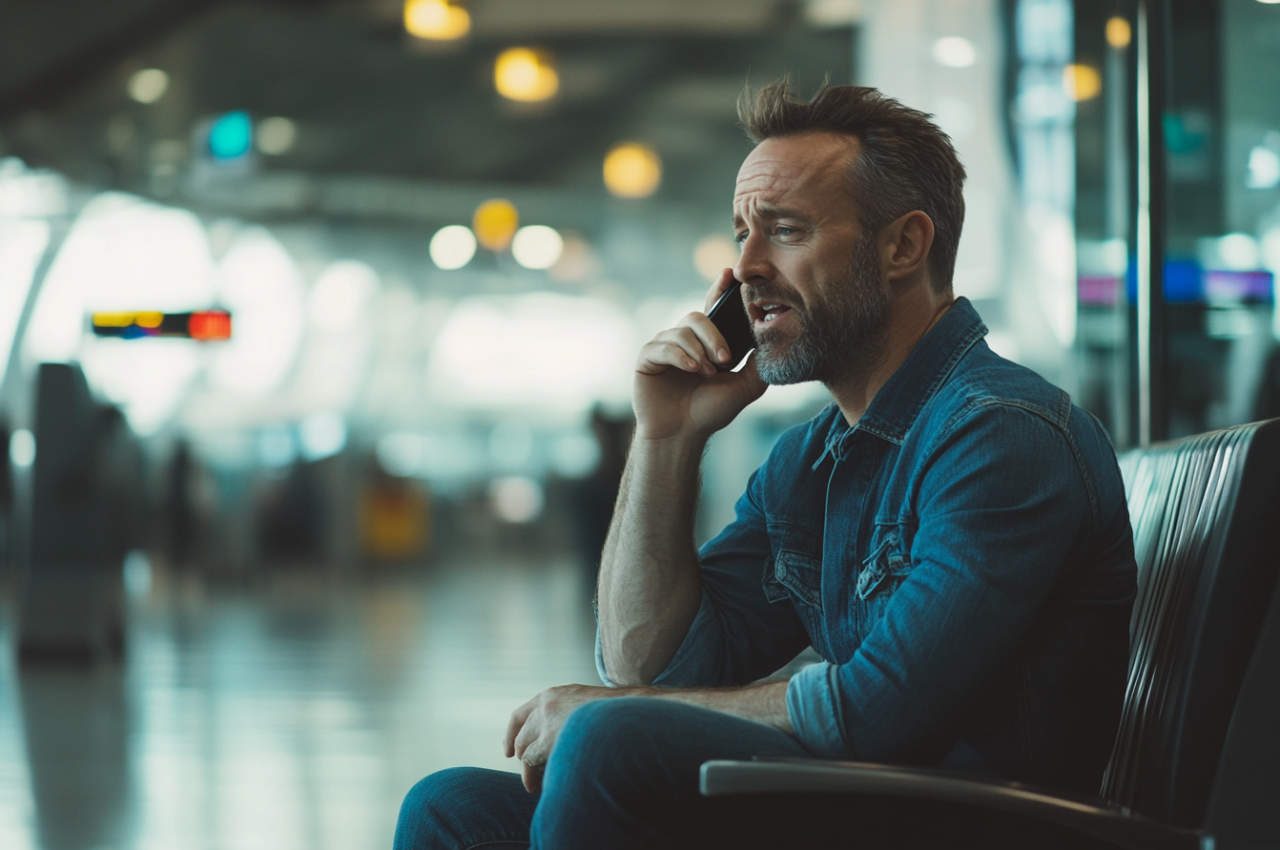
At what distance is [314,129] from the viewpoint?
14.4 m

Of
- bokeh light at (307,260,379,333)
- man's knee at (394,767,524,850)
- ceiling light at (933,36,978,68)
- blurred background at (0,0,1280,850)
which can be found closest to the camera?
man's knee at (394,767,524,850)

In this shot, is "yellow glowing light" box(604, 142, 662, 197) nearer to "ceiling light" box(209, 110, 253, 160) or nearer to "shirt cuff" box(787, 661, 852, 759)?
"ceiling light" box(209, 110, 253, 160)

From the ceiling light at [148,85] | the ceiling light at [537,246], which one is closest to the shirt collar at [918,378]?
the ceiling light at [537,246]

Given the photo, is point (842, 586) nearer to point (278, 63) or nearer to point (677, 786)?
point (677, 786)

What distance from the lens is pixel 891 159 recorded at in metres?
1.69

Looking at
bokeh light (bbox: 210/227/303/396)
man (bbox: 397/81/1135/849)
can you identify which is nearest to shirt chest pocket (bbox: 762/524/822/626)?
man (bbox: 397/81/1135/849)

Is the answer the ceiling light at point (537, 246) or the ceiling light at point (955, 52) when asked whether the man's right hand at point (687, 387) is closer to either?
the ceiling light at point (955, 52)

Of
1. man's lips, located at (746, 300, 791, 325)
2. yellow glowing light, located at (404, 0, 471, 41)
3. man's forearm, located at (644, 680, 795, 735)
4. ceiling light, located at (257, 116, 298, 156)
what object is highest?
yellow glowing light, located at (404, 0, 471, 41)

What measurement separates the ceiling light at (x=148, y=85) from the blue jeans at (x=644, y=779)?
47.9 feet

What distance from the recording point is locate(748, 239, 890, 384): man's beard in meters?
1.70

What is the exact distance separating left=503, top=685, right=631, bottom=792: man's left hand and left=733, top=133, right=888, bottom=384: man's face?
0.53 metres

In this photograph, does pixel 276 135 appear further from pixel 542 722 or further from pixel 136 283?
pixel 542 722

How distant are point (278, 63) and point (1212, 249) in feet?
35.3

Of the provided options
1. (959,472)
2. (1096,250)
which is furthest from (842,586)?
(1096,250)
